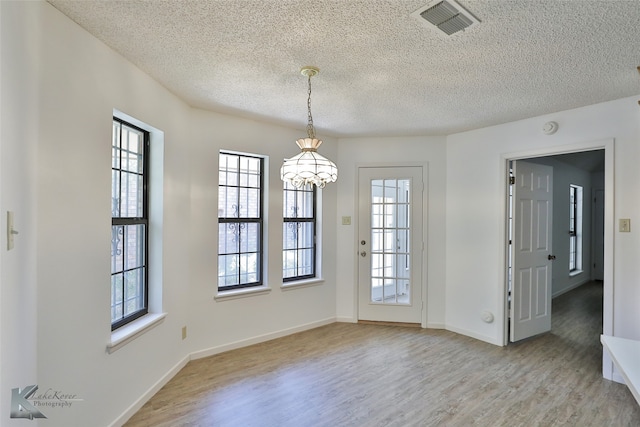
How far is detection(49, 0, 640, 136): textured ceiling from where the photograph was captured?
5.73 feet

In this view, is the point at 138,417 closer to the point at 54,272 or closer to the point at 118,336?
the point at 118,336

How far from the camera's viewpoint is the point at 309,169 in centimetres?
225

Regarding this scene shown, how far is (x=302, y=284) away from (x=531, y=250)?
8.95ft

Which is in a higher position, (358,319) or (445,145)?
(445,145)

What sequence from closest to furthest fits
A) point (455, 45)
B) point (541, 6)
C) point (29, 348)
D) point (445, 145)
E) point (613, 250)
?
point (29, 348) → point (541, 6) → point (455, 45) → point (613, 250) → point (445, 145)

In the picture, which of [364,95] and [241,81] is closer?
[241,81]

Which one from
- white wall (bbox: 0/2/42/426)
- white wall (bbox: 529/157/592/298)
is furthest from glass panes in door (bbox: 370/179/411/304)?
white wall (bbox: 0/2/42/426)

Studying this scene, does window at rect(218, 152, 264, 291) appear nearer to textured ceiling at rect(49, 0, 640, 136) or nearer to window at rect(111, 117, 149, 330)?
textured ceiling at rect(49, 0, 640, 136)

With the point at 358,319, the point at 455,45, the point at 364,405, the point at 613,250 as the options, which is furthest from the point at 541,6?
the point at 358,319

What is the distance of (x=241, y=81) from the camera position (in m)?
2.68

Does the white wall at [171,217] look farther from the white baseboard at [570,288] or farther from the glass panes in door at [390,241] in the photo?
the white baseboard at [570,288]

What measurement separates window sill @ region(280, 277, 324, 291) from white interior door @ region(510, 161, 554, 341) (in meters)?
2.23

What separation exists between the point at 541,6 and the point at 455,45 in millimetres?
474

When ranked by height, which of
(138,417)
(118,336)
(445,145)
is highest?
(445,145)
